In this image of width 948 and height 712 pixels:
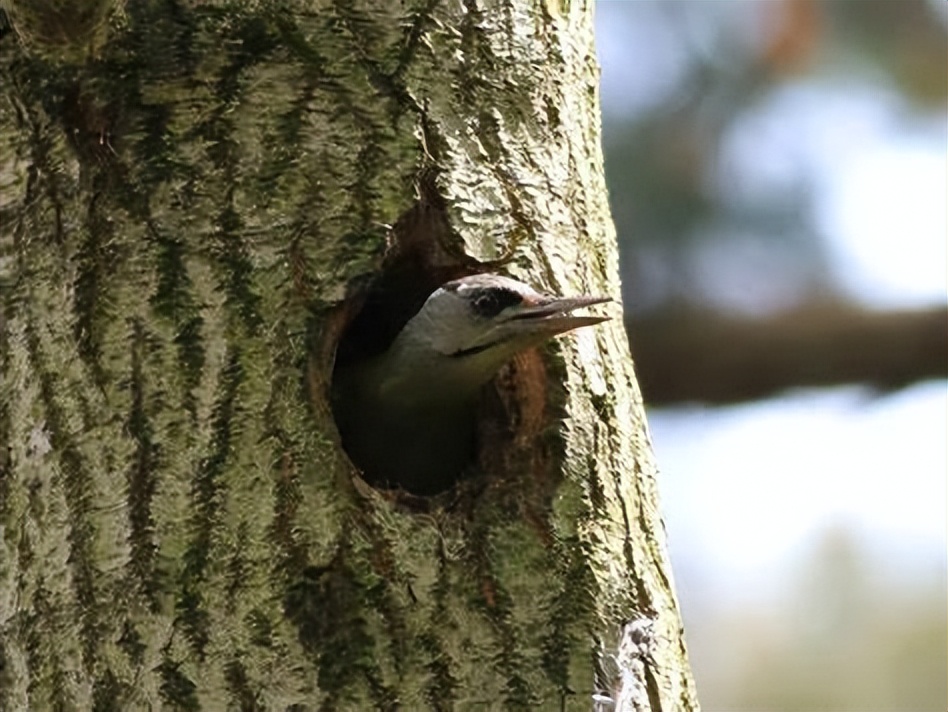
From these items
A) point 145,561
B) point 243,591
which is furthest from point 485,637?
point 145,561

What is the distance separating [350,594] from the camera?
6.93 ft

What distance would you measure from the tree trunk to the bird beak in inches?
2.7

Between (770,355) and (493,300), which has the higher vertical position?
(493,300)

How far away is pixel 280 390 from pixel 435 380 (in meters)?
0.46

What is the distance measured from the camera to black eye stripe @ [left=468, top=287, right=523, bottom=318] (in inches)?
90.1

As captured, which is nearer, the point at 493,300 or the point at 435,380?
the point at 493,300

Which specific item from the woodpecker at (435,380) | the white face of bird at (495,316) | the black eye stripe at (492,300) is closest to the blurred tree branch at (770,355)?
the woodpecker at (435,380)

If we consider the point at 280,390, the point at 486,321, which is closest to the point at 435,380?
the point at 486,321

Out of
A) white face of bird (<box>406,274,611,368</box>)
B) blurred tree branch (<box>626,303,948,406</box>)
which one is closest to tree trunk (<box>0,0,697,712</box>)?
white face of bird (<box>406,274,611,368</box>)

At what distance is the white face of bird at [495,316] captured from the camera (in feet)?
7.43

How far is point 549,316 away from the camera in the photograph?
2.27m

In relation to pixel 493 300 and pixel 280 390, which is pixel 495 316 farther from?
pixel 280 390

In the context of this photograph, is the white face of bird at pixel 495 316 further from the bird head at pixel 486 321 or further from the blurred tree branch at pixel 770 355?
the blurred tree branch at pixel 770 355

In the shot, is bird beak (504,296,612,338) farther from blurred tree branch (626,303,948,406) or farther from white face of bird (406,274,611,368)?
blurred tree branch (626,303,948,406)
